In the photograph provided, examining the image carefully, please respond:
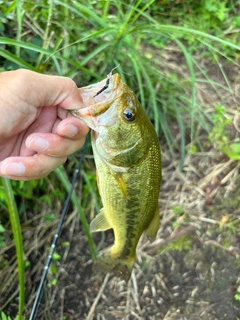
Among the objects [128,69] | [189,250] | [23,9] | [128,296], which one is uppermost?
[23,9]

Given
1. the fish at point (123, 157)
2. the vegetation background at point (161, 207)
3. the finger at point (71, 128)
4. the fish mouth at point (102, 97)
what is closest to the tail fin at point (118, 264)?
the fish at point (123, 157)

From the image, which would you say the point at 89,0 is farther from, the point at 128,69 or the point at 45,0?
the point at 128,69

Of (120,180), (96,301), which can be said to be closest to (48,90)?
(120,180)

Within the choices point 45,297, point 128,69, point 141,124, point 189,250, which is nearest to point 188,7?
point 128,69

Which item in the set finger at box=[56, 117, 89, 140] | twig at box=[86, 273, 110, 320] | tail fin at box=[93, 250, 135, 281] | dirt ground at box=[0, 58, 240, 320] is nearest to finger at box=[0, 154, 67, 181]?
finger at box=[56, 117, 89, 140]

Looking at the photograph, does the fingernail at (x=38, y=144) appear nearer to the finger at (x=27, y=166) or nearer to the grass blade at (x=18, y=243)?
the finger at (x=27, y=166)

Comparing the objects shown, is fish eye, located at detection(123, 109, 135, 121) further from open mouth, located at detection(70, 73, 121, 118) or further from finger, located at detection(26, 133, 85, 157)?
finger, located at detection(26, 133, 85, 157)
